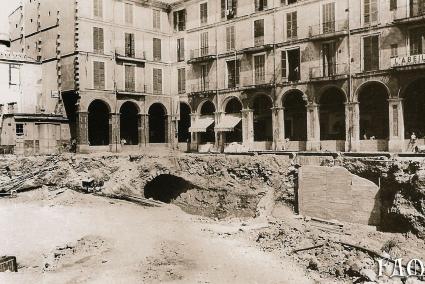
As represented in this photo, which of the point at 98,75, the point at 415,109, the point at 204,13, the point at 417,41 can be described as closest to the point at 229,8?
the point at 204,13

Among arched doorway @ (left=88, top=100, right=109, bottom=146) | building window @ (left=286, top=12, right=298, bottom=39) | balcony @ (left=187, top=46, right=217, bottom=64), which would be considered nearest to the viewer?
building window @ (left=286, top=12, right=298, bottom=39)

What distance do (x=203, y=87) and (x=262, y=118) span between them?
23.2 feet

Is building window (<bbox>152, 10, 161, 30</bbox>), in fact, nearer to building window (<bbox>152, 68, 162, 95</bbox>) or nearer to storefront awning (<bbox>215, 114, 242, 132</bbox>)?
building window (<bbox>152, 68, 162, 95</bbox>)

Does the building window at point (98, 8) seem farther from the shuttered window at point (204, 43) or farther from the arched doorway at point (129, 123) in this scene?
the shuttered window at point (204, 43)

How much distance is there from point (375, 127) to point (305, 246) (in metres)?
16.9

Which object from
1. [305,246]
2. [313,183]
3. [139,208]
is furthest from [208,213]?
[305,246]

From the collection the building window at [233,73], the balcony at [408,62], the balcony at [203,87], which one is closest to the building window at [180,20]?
the balcony at [203,87]

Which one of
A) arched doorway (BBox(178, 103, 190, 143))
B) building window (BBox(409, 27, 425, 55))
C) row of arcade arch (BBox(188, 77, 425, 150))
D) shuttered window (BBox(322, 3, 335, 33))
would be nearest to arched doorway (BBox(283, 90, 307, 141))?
row of arcade arch (BBox(188, 77, 425, 150))

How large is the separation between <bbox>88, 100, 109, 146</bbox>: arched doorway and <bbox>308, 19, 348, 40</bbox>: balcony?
21.2 meters

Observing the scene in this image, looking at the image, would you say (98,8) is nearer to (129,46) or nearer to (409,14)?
(129,46)

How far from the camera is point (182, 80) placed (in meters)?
45.7

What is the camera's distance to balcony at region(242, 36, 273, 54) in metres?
38.8

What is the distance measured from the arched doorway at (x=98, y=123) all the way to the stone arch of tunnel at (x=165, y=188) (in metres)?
11.2

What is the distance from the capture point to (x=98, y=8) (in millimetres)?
40688
